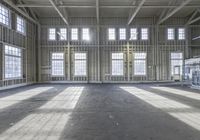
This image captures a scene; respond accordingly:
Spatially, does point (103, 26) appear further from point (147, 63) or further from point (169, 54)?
point (169, 54)

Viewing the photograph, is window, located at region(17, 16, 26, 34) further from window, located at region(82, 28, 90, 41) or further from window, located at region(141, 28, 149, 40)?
window, located at region(141, 28, 149, 40)

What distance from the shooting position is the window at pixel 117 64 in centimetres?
2173

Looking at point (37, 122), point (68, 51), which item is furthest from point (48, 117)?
point (68, 51)

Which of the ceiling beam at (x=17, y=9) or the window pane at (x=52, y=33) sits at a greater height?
the ceiling beam at (x=17, y=9)

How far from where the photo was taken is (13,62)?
16328 millimetres

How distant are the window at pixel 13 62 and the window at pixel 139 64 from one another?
1029 cm

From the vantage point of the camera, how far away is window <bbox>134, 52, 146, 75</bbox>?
21.8m

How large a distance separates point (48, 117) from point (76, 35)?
1631 cm

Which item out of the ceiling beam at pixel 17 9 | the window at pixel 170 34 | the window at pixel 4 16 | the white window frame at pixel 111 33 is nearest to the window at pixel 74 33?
the white window frame at pixel 111 33

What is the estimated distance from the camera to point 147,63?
21812 millimetres

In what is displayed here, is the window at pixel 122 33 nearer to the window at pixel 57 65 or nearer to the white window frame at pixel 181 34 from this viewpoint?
the white window frame at pixel 181 34

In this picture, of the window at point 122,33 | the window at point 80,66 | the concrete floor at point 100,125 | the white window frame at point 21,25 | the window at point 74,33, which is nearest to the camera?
the concrete floor at point 100,125

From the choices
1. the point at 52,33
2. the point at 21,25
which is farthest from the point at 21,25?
the point at 52,33

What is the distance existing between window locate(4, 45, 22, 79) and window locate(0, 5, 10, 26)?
159 cm
